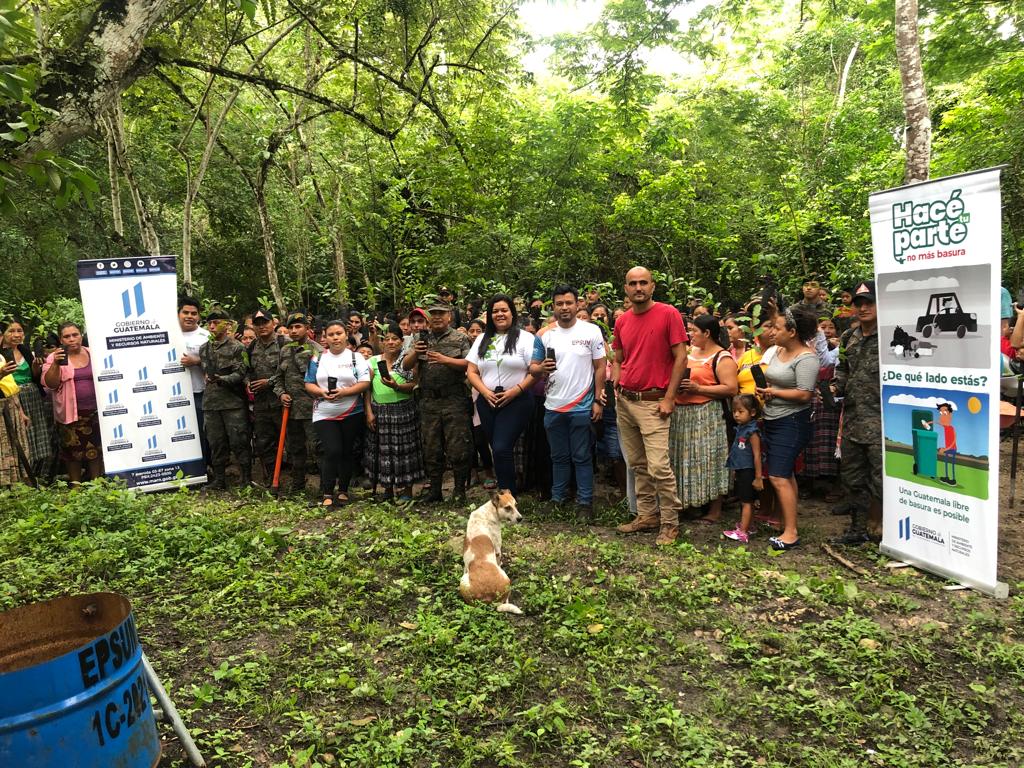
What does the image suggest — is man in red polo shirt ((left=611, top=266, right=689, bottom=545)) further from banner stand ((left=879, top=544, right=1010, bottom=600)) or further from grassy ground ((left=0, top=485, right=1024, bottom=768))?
banner stand ((left=879, top=544, right=1010, bottom=600))

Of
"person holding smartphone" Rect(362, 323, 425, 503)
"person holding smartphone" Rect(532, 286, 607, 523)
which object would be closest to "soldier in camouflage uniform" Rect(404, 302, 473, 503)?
"person holding smartphone" Rect(362, 323, 425, 503)

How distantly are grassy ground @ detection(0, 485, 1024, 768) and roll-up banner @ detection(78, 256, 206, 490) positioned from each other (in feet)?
6.51

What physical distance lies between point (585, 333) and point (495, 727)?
366 centimetres

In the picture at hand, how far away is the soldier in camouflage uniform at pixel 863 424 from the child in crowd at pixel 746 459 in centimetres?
66

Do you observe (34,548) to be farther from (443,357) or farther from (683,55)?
(683,55)

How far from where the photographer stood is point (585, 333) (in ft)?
20.0

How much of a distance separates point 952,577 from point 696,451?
203 cm

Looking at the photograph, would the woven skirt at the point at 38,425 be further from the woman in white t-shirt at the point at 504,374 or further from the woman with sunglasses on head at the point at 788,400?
the woman with sunglasses on head at the point at 788,400

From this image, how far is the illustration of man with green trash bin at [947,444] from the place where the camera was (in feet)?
15.0

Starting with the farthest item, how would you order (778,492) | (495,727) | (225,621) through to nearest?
1. (778,492)
2. (225,621)
3. (495,727)

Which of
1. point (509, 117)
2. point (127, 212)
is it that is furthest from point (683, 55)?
point (127, 212)

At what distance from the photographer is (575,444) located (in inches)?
243

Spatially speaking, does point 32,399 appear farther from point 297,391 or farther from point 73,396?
point 297,391

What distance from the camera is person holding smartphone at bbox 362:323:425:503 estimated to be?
6699 millimetres
